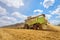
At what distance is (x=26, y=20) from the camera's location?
720 centimetres

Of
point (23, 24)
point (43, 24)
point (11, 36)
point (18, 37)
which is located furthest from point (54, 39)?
point (23, 24)

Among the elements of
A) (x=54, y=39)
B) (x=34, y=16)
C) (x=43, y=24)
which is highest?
(x=34, y=16)

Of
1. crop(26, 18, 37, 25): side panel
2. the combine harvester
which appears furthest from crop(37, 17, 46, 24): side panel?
crop(26, 18, 37, 25): side panel

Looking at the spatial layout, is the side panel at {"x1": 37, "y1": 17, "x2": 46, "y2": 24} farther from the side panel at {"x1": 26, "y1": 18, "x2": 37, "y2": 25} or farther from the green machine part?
the side panel at {"x1": 26, "y1": 18, "x2": 37, "y2": 25}

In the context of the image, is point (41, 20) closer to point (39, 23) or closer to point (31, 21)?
point (39, 23)

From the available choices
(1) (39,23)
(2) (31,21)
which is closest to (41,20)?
(1) (39,23)

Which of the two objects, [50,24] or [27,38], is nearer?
[27,38]

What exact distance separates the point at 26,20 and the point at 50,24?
55.7 inches

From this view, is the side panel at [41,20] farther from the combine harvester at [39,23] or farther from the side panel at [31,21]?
the side panel at [31,21]

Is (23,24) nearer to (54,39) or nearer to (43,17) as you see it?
(43,17)

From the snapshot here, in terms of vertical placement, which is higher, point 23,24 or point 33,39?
point 23,24

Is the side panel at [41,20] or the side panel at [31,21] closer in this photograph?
the side panel at [41,20]

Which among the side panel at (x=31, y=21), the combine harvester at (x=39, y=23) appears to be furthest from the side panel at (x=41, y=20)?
the side panel at (x=31, y=21)

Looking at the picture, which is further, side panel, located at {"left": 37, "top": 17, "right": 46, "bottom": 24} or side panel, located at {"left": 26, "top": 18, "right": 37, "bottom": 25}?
side panel, located at {"left": 26, "top": 18, "right": 37, "bottom": 25}
